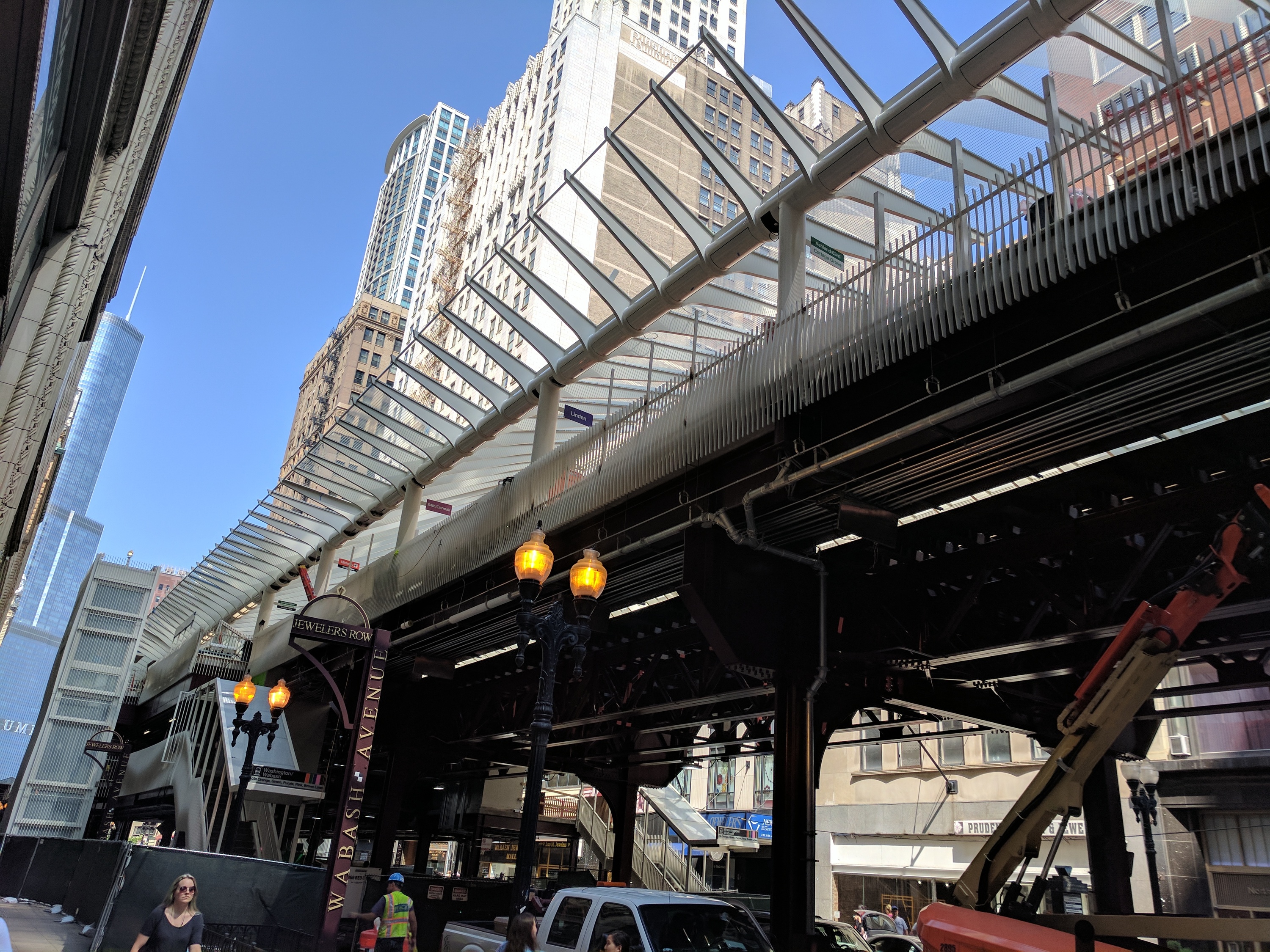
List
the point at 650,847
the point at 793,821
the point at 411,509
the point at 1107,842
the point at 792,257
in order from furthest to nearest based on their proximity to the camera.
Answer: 1. the point at 650,847
2. the point at 411,509
3. the point at 1107,842
4. the point at 792,257
5. the point at 793,821

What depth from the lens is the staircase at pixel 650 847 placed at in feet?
117

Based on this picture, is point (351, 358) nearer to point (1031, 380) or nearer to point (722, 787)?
point (722, 787)

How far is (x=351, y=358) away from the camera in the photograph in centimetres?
11838

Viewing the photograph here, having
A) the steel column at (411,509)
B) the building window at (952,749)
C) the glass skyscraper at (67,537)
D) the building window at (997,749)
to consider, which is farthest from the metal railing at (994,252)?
the glass skyscraper at (67,537)

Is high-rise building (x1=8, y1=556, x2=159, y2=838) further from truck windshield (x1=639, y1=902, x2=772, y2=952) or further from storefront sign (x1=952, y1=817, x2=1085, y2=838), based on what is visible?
storefront sign (x1=952, y1=817, x2=1085, y2=838)

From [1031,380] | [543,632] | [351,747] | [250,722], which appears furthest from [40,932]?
[1031,380]

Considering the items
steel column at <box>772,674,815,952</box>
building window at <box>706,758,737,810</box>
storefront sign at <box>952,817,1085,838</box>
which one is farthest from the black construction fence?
building window at <box>706,758,737,810</box>

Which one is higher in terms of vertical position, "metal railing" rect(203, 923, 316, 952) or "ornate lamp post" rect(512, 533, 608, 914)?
"ornate lamp post" rect(512, 533, 608, 914)

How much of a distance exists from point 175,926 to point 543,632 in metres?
4.47

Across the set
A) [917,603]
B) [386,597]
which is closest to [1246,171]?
[917,603]

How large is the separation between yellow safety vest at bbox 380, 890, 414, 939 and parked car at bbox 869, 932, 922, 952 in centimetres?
1000

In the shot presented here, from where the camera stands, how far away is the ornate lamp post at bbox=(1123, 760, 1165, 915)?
68.3 feet

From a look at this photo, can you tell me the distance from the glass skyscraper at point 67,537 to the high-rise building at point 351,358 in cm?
3613

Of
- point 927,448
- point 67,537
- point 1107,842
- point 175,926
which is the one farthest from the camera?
point 67,537
